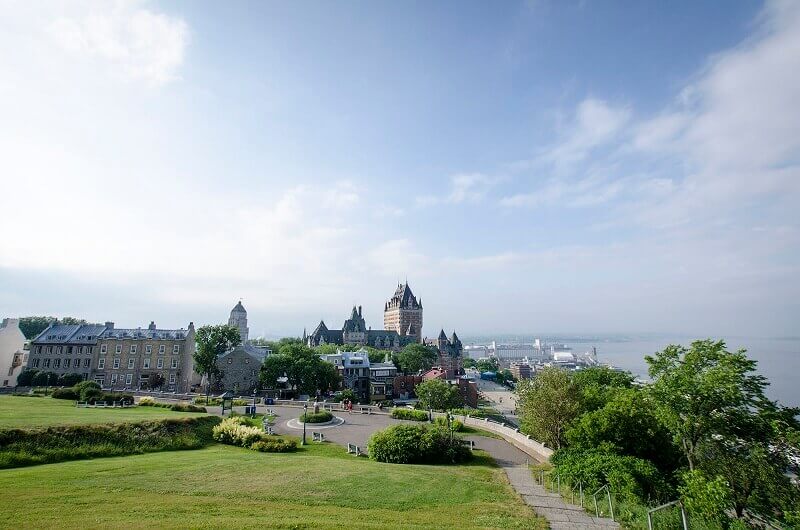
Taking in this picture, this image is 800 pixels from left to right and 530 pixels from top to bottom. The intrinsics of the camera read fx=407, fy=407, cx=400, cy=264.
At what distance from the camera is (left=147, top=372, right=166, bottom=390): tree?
63.3 metres

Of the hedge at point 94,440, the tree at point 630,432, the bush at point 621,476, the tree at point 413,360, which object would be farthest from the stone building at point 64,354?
the bush at point 621,476

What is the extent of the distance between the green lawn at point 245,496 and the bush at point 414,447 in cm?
419

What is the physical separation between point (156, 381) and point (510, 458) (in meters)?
57.1

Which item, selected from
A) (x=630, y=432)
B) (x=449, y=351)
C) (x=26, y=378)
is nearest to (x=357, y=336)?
(x=449, y=351)

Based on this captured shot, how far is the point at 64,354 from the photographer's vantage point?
6419 centimetres

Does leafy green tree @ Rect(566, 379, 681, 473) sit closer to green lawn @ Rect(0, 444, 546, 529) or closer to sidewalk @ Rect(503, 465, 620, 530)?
sidewalk @ Rect(503, 465, 620, 530)

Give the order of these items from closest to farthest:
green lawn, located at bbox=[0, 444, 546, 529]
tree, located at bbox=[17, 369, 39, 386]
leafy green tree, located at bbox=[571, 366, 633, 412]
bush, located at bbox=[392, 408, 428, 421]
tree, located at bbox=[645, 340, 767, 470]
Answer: green lawn, located at bbox=[0, 444, 546, 529] → tree, located at bbox=[645, 340, 767, 470] → leafy green tree, located at bbox=[571, 366, 633, 412] → bush, located at bbox=[392, 408, 428, 421] → tree, located at bbox=[17, 369, 39, 386]

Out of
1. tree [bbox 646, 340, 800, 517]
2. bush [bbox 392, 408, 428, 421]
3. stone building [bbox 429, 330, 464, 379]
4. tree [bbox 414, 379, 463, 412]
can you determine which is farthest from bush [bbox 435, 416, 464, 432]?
stone building [bbox 429, 330, 464, 379]

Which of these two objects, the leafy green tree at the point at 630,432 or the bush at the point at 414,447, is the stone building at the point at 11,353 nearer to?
the bush at the point at 414,447

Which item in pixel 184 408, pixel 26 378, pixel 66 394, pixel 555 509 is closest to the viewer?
pixel 555 509

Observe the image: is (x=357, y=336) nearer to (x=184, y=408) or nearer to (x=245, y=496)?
(x=184, y=408)

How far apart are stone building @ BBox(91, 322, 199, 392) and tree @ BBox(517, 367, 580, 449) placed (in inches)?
2206

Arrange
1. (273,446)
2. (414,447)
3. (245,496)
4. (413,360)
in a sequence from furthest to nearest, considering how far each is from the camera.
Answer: (413,360)
(414,447)
(273,446)
(245,496)

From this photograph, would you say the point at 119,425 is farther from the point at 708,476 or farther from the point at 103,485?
A: the point at 708,476
